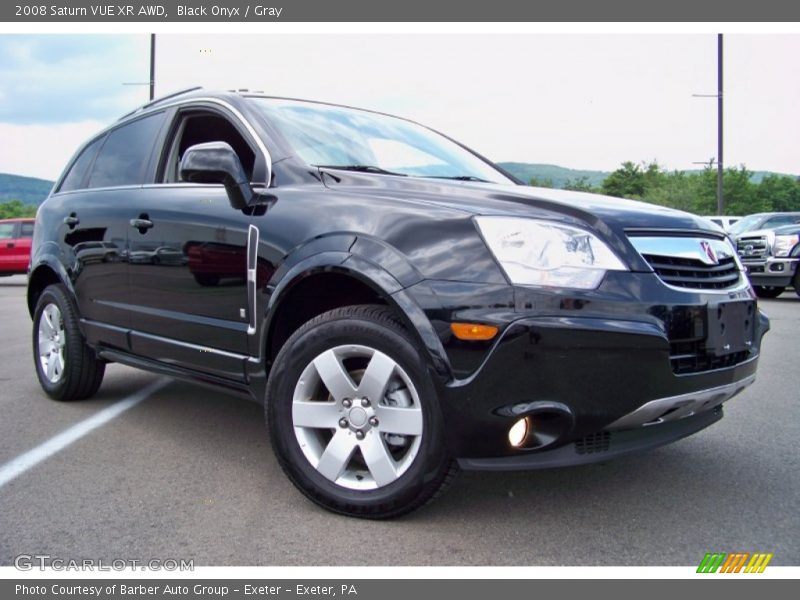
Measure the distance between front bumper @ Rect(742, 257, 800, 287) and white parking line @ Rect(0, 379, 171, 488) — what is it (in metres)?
11.5

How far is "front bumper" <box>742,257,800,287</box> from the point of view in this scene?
1339 centimetres

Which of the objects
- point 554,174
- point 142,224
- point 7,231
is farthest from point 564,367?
point 554,174

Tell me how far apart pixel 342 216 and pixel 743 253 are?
13104 mm

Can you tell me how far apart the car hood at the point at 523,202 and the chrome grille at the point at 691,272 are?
0.48ft

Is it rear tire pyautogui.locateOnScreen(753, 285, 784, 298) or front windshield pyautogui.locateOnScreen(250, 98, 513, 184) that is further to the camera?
rear tire pyautogui.locateOnScreen(753, 285, 784, 298)

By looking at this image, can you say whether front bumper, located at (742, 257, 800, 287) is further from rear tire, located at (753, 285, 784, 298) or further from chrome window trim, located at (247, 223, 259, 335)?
chrome window trim, located at (247, 223, 259, 335)

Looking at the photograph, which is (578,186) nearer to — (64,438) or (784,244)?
(784,244)

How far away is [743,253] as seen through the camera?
14234 mm

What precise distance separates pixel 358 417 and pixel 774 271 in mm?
12767

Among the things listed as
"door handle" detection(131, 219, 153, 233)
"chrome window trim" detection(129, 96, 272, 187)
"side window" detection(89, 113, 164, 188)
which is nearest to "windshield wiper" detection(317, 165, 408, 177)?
"chrome window trim" detection(129, 96, 272, 187)

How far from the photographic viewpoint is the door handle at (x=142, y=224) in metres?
3.94

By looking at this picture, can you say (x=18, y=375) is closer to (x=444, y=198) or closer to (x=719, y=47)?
(x=444, y=198)

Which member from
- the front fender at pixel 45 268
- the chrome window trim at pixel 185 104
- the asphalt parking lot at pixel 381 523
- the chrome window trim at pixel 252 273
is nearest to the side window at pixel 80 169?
the chrome window trim at pixel 185 104

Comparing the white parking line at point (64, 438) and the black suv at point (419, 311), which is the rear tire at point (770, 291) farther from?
the white parking line at point (64, 438)
